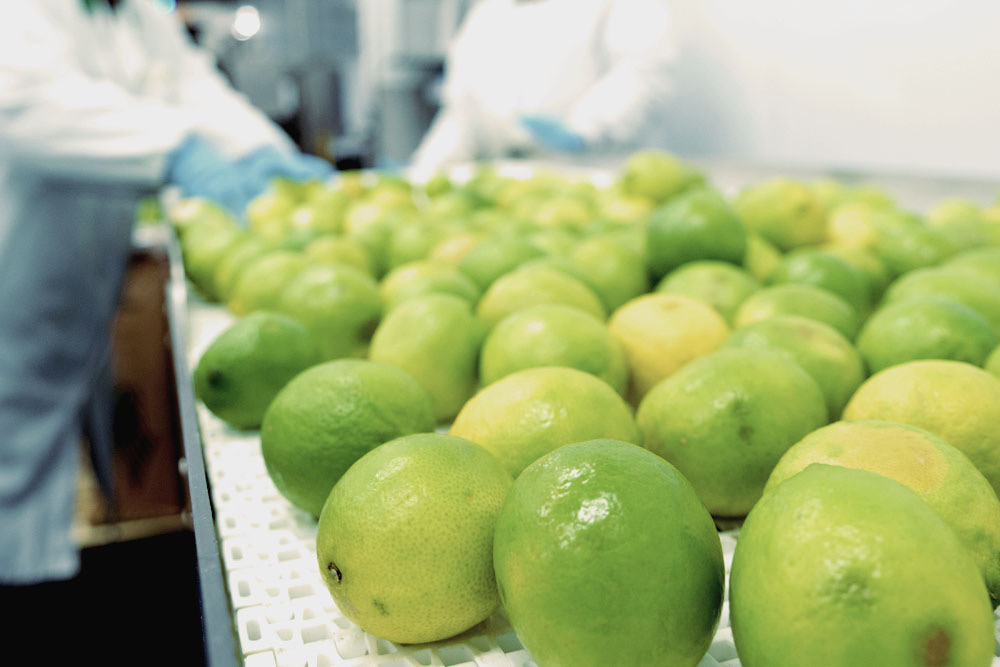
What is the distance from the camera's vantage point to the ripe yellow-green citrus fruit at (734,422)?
0.78 meters

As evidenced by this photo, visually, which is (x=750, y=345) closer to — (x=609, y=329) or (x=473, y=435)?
(x=609, y=329)

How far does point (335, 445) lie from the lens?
31.3 inches

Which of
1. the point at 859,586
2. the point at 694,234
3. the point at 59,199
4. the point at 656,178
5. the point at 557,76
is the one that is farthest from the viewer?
the point at 557,76

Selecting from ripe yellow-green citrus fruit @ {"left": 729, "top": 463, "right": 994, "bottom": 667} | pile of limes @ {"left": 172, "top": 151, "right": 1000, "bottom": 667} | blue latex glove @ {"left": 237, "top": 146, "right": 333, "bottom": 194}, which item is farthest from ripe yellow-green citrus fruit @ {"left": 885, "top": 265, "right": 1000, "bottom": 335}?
blue latex glove @ {"left": 237, "top": 146, "right": 333, "bottom": 194}

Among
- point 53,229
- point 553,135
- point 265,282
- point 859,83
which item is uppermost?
point 859,83

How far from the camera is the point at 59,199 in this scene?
260 cm

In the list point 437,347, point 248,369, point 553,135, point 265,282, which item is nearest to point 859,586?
point 437,347

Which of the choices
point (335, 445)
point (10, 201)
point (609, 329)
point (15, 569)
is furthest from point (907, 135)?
point (15, 569)

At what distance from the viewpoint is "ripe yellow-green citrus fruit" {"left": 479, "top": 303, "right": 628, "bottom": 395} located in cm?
97

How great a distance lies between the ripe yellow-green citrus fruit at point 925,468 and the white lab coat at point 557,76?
352cm

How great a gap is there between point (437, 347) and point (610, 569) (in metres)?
0.57

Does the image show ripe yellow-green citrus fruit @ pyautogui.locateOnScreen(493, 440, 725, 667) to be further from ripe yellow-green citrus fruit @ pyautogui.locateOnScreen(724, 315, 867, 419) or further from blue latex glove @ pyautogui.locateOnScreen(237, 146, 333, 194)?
blue latex glove @ pyautogui.locateOnScreen(237, 146, 333, 194)

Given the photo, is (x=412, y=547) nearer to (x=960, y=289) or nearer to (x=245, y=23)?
(x=960, y=289)

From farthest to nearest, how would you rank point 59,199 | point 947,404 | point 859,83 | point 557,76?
point 557,76 → point 859,83 → point 59,199 → point 947,404
